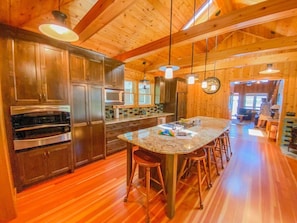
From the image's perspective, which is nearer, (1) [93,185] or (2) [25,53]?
(2) [25,53]

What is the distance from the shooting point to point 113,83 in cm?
361

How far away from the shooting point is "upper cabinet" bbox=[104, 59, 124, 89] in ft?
11.3

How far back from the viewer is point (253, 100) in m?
11.0

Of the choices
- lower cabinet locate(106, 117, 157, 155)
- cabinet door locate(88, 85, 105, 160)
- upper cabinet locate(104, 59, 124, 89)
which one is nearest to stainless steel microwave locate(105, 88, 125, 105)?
upper cabinet locate(104, 59, 124, 89)

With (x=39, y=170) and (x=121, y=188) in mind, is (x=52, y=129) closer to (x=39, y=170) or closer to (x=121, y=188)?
(x=39, y=170)

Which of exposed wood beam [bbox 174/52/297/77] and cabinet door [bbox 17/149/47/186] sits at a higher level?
exposed wood beam [bbox 174/52/297/77]

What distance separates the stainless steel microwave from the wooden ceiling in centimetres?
92

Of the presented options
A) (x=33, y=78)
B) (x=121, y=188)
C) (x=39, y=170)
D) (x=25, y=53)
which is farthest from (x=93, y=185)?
(x=25, y=53)

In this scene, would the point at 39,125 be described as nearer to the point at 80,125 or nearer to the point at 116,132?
the point at 80,125

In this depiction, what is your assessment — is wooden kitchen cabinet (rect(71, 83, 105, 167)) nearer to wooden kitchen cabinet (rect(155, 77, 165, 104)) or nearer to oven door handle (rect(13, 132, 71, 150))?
oven door handle (rect(13, 132, 71, 150))

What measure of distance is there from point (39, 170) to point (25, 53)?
1.84 m

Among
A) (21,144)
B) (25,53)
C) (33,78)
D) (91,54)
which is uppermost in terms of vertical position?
(91,54)

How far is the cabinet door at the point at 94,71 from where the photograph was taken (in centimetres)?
287

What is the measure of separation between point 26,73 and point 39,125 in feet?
2.66
